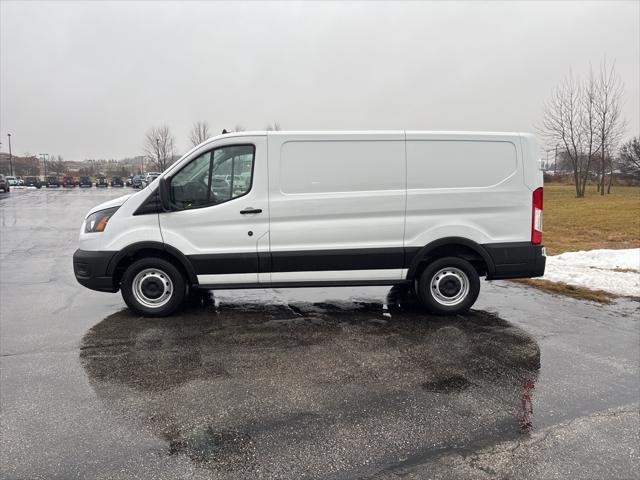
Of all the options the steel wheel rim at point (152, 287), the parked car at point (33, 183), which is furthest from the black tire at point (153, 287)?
the parked car at point (33, 183)

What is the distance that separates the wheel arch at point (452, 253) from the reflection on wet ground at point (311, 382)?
2.05 ft

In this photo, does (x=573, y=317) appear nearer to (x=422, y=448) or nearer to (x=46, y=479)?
(x=422, y=448)

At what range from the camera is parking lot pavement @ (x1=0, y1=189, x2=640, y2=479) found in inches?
117

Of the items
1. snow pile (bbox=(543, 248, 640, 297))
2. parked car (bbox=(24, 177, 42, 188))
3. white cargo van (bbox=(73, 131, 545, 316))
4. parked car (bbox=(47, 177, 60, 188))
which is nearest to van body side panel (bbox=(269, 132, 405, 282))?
white cargo van (bbox=(73, 131, 545, 316))

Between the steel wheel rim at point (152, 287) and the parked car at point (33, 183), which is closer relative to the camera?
the steel wheel rim at point (152, 287)

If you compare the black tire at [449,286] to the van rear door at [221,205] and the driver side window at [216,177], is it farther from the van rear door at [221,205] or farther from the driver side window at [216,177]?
the driver side window at [216,177]

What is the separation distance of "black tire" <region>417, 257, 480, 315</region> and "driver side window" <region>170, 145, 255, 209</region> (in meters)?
2.55

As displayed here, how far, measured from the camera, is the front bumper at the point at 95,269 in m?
5.75

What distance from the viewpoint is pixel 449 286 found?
6070 mm

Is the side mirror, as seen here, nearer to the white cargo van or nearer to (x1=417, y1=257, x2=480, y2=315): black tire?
the white cargo van

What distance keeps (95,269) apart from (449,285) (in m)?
4.43

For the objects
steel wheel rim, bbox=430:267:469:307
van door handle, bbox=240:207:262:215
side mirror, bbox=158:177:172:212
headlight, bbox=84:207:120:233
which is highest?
side mirror, bbox=158:177:172:212

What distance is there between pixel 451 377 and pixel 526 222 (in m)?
2.68

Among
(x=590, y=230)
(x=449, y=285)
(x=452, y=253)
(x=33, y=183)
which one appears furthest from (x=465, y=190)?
(x=33, y=183)
